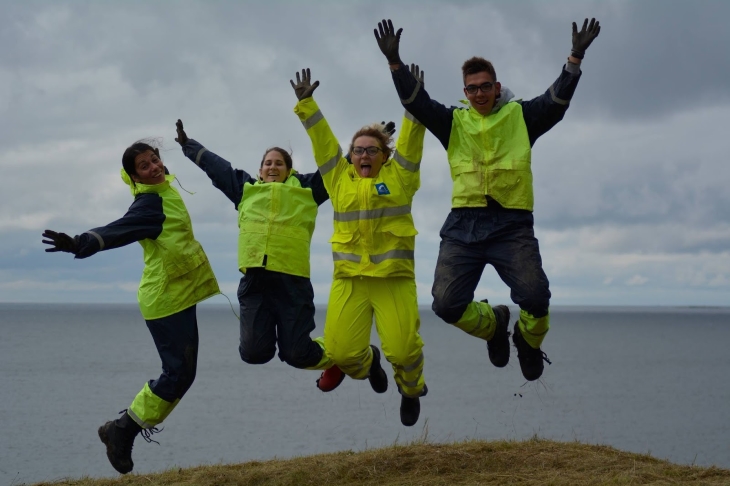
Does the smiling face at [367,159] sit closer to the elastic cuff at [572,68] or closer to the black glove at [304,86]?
the black glove at [304,86]

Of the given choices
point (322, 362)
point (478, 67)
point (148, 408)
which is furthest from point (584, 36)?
point (148, 408)

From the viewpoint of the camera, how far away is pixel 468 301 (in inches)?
370

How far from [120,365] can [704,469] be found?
266 feet

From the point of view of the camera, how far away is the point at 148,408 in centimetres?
970

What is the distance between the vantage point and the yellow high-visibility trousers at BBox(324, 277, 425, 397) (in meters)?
9.28

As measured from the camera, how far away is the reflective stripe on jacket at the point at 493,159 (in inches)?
Answer: 360

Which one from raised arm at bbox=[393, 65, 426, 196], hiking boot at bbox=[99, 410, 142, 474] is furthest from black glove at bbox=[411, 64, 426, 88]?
hiking boot at bbox=[99, 410, 142, 474]

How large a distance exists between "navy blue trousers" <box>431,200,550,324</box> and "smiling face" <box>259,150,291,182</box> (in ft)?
6.22

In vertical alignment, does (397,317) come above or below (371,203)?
below

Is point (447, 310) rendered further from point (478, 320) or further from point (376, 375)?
point (376, 375)

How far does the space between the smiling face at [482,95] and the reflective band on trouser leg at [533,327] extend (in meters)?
2.08

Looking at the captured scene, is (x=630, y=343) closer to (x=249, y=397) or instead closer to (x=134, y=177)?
(x=249, y=397)

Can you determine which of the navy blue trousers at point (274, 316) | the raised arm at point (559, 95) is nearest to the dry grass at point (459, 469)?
the navy blue trousers at point (274, 316)

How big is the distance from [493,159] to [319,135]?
5.77 feet
